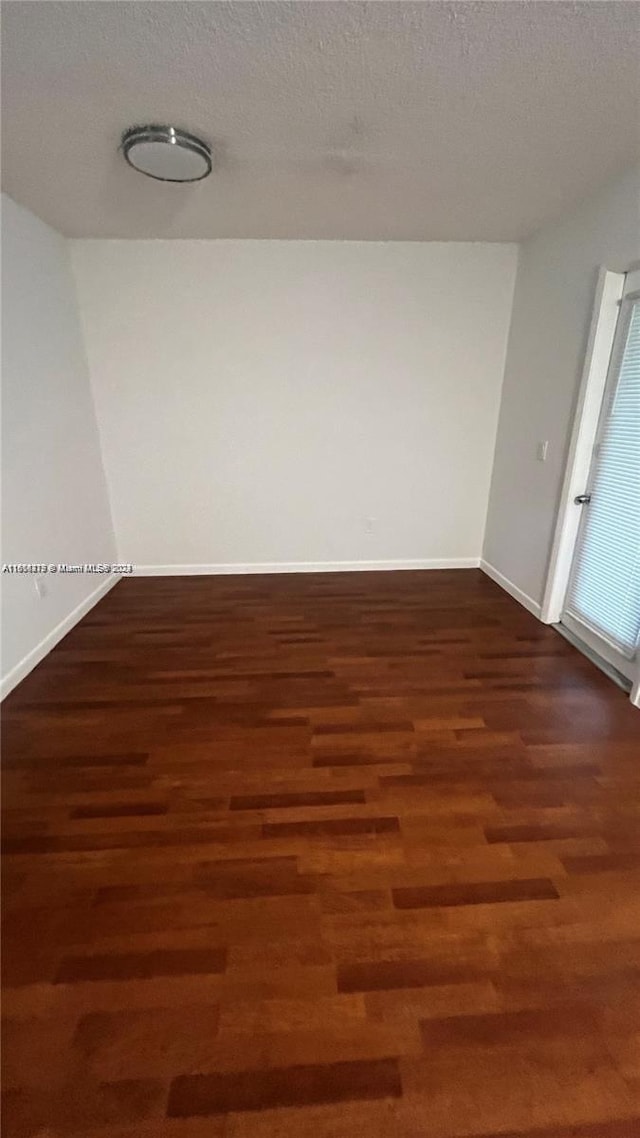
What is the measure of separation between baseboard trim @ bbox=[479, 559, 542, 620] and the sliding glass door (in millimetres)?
405

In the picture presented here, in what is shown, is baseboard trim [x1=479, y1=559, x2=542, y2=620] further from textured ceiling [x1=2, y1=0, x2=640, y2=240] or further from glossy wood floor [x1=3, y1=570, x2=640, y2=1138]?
textured ceiling [x1=2, y1=0, x2=640, y2=240]

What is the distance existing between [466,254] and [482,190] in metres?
0.98

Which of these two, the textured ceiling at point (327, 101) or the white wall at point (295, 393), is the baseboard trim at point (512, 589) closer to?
the white wall at point (295, 393)

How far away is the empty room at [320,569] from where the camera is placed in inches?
47.5

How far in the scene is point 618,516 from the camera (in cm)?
268

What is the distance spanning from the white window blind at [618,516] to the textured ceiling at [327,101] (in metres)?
0.96

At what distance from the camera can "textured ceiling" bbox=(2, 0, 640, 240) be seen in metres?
1.48

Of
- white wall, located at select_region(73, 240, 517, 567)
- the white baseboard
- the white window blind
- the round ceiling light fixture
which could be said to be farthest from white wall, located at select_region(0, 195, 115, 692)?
the white window blind

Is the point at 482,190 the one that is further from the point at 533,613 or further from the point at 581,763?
the point at 581,763

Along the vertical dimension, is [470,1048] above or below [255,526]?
below

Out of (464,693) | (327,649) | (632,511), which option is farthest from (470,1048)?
(632,511)

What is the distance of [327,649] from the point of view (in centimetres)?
299
